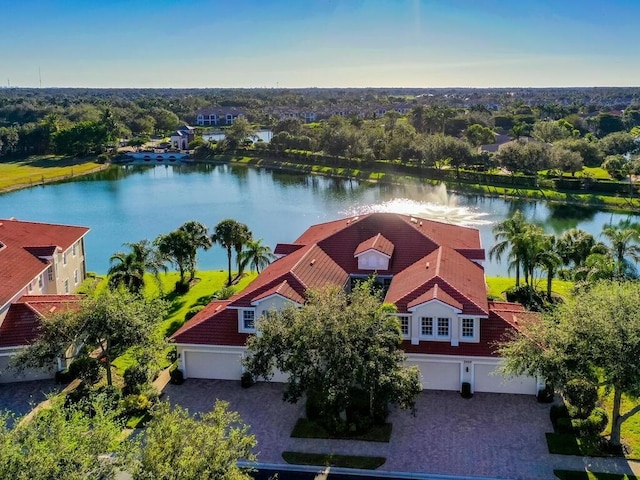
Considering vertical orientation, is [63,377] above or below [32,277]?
below

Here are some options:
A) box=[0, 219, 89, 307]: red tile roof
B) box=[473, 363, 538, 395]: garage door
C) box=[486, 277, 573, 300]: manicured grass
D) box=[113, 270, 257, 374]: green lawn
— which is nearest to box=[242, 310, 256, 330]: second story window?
box=[113, 270, 257, 374]: green lawn

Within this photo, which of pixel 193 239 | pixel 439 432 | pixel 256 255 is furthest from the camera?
pixel 193 239

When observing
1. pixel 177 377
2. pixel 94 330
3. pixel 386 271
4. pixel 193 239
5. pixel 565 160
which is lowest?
pixel 177 377

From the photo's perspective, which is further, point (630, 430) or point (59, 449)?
point (630, 430)

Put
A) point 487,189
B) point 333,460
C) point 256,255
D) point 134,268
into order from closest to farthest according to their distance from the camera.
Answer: point 333,460, point 134,268, point 256,255, point 487,189

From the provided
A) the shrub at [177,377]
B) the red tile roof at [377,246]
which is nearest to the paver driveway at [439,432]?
the shrub at [177,377]

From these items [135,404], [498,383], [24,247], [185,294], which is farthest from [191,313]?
[498,383]

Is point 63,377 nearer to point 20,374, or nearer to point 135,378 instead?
point 20,374
